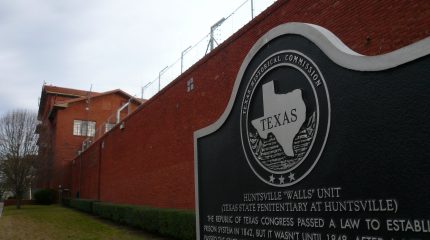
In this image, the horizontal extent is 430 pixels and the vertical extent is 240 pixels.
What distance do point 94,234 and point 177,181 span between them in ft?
12.7

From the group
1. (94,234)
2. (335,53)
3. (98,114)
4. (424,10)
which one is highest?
(98,114)

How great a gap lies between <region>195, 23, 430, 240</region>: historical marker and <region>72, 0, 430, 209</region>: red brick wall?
386 centimetres

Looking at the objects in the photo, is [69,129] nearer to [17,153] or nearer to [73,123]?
[73,123]

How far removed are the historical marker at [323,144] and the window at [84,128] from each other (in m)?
37.9

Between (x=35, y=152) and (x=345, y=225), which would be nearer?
(x=345, y=225)

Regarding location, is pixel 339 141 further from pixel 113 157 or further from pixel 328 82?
pixel 113 157

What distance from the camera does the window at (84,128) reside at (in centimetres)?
3901

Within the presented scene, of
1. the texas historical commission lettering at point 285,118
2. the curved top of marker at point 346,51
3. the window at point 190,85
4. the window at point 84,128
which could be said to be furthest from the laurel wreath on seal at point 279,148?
the window at point 84,128

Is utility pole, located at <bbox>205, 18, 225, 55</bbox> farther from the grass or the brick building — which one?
the brick building

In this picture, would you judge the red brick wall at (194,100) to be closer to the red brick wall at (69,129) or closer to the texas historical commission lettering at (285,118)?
the texas historical commission lettering at (285,118)

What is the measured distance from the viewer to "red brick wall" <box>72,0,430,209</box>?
6184 millimetres

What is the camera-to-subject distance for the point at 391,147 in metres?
2.01

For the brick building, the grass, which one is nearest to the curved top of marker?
the grass

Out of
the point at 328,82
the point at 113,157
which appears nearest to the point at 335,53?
the point at 328,82
